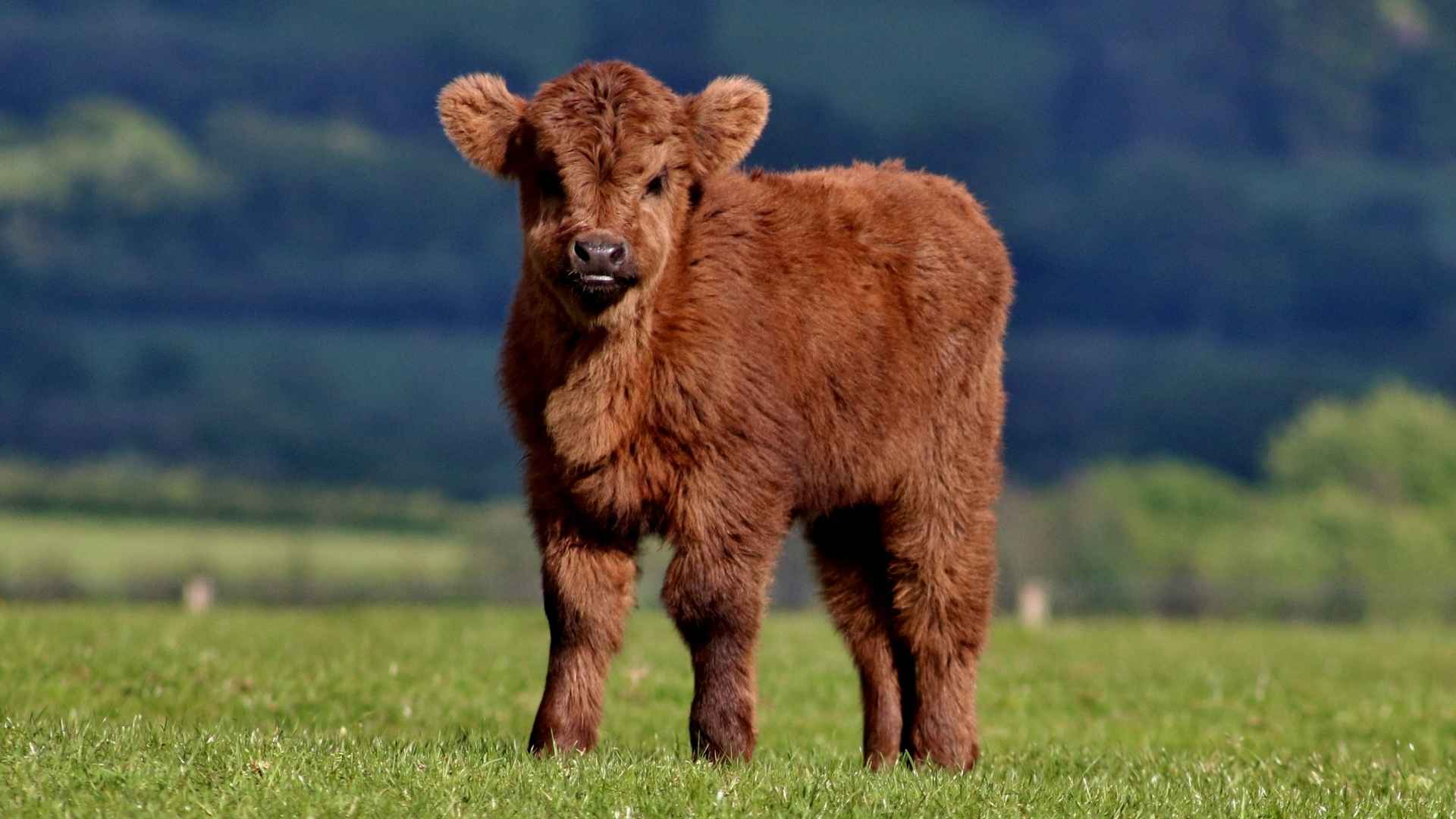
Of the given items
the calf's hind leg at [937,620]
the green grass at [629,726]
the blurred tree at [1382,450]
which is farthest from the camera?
the blurred tree at [1382,450]

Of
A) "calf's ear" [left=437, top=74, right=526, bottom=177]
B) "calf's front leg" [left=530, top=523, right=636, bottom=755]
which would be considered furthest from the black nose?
"calf's front leg" [left=530, top=523, right=636, bottom=755]

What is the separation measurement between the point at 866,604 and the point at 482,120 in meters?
3.35

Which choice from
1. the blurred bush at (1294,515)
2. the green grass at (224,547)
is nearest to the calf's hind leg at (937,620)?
the blurred bush at (1294,515)

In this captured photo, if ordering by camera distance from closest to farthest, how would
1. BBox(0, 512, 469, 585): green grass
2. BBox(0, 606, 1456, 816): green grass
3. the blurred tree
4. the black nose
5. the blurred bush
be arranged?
BBox(0, 606, 1456, 816): green grass
the black nose
the blurred bush
the blurred tree
BBox(0, 512, 469, 585): green grass

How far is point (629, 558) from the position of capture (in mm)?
8742

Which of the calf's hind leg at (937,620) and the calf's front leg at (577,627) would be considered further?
the calf's hind leg at (937,620)

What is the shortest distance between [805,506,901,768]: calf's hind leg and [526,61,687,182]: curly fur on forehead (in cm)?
249

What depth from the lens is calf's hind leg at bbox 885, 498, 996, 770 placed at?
32.4 ft

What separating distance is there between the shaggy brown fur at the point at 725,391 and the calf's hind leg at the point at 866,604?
2 centimetres

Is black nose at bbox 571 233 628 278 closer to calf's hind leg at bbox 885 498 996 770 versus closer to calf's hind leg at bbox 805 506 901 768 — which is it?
calf's hind leg at bbox 805 506 901 768

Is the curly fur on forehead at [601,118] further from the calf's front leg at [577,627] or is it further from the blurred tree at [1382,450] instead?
the blurred tree at [1382,450]

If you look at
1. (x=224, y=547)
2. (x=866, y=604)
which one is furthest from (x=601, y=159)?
(x=224, y=547)

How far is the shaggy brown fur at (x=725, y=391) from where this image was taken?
852 cm

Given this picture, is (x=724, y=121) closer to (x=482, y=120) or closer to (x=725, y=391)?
(x=482, y=120)
